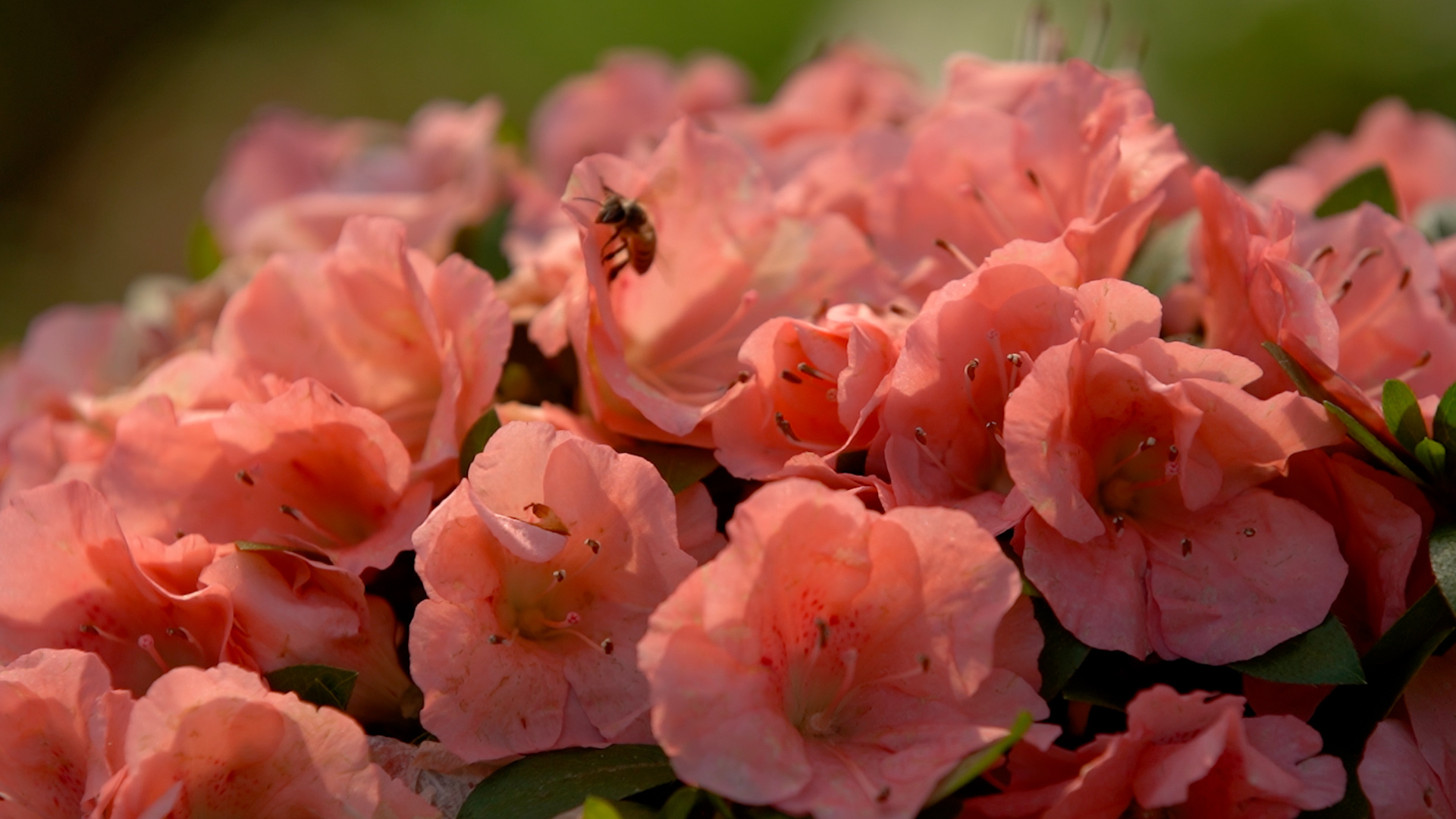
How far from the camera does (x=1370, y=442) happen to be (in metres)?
0.70

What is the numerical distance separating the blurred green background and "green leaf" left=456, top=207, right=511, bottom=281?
195cm

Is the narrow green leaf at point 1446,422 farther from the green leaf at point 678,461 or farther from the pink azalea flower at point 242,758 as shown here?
the pink azalea flower at point 242,758

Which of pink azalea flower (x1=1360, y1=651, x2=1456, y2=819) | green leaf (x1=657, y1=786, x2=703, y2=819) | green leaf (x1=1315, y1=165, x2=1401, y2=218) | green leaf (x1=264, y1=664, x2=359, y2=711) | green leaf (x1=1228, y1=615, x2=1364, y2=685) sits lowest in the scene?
pink azalea flower (x1=1360, y1=651, x2=1456, y2=819)

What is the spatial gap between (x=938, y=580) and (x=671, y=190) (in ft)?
1.15

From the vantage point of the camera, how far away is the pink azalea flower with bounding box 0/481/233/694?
2.32ft

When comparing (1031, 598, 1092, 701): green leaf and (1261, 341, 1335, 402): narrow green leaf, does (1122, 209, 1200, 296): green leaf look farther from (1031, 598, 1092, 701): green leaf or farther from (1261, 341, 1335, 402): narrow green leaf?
(1031, 598, 1092, 701): green leaf

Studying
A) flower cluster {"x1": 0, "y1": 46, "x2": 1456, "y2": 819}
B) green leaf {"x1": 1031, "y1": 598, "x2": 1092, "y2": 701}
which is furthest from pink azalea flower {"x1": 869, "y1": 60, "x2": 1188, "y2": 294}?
green leaf {"x1": 1031, "y1": 598, "x2": 1092, "y2": 701}

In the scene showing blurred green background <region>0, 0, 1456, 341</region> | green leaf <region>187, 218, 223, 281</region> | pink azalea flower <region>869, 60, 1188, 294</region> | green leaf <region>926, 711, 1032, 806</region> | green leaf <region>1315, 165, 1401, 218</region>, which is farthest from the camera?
blurred green background <region>0, 0, 1456, 341</region>

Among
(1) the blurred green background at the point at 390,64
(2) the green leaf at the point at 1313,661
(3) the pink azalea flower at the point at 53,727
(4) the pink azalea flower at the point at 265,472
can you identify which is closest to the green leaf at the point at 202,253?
(4) the pink azalea flower at the point at 265,472

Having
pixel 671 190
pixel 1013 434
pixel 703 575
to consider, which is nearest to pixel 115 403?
pixel 671 190

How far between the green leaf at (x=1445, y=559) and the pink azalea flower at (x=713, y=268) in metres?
0.35

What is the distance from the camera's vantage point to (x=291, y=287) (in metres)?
0.85

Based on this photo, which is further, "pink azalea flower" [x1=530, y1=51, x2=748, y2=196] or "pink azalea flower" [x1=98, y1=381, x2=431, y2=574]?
"pink azalea flower" [x1=530, y1=51, x2=748, y2=196]

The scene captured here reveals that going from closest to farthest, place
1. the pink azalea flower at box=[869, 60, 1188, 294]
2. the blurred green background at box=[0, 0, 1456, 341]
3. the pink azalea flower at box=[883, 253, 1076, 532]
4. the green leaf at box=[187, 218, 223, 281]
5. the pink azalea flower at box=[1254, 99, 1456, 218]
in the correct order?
1. the pink azalea flower at box=[883, 253, 1076, 532]
2. the pink azalea flower at box=[869, 60, 1188, 294]
3. the pink azalea flower at box=[1254, 99, 1456, 218]
4. the green leaf at box=[187, 218, 223, 281]
5. the blurred green background at box=[0, 0, 1456, 341]
